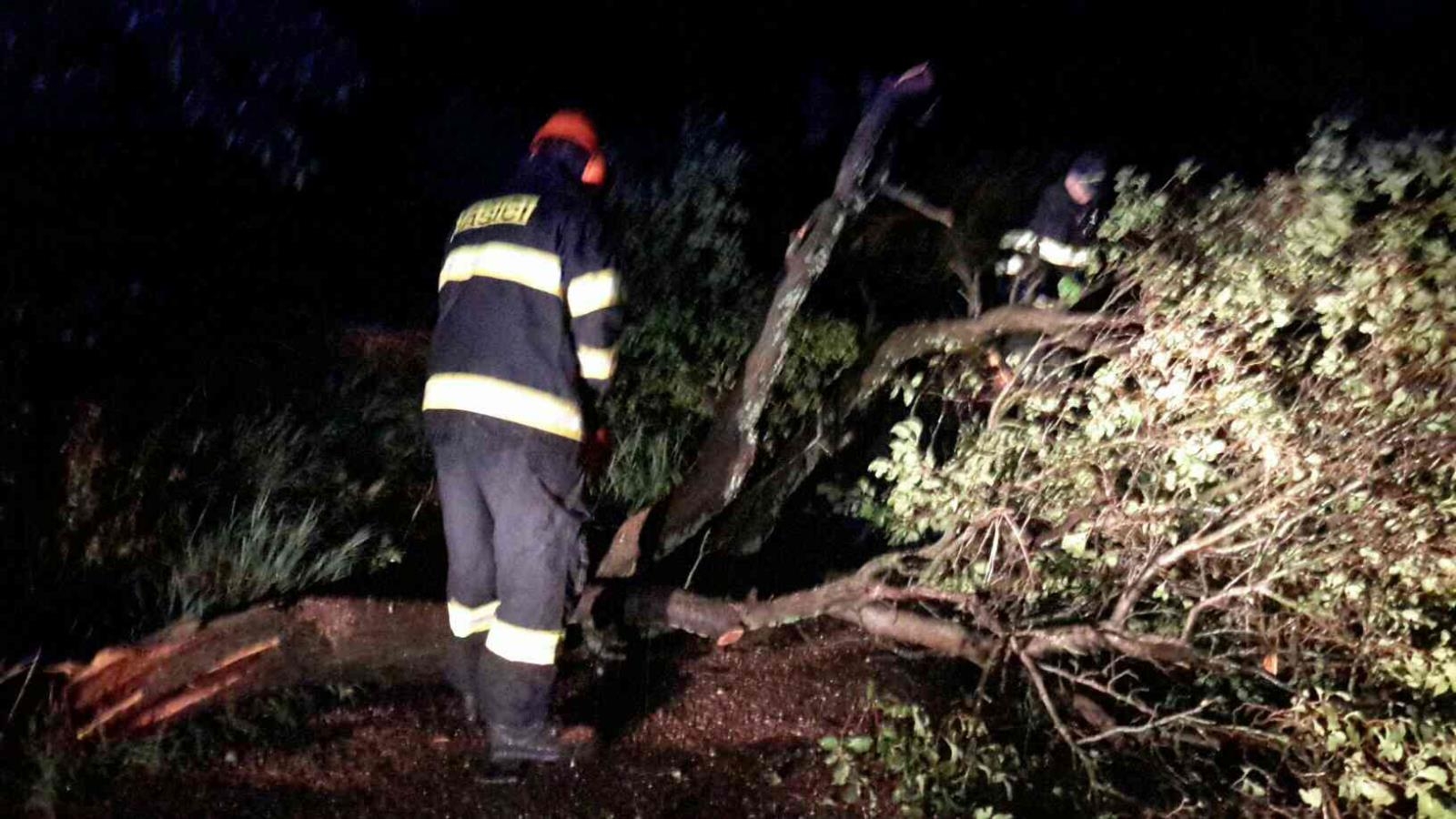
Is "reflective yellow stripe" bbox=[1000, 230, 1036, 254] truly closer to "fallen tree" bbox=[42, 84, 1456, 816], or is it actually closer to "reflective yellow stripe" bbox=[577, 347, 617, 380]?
"fallen tree" bbox=[42, 84, 1456, 816]

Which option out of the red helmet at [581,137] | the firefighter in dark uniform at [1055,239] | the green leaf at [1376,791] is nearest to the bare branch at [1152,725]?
the green leaf at [1376,791]

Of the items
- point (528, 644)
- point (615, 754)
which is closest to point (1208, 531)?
point (615, 754)

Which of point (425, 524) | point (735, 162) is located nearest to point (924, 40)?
point (735, 162)

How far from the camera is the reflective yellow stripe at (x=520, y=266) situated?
2.79 metres

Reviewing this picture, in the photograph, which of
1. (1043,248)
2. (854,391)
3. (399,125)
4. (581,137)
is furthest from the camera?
(399,125)

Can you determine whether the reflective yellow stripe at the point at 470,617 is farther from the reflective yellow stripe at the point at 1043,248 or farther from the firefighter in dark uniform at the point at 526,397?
the reflective yellow stripe at the point at 1043,248

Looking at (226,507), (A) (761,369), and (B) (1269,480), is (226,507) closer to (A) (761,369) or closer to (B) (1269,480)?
(A) (761,369)

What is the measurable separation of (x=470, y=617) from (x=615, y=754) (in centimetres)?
57

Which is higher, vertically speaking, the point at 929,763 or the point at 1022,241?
the point at 1022,241

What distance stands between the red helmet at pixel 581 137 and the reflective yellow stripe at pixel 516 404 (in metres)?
0.58

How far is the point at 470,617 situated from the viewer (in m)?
3.09

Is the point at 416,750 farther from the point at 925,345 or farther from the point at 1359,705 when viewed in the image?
the point at 1359,705

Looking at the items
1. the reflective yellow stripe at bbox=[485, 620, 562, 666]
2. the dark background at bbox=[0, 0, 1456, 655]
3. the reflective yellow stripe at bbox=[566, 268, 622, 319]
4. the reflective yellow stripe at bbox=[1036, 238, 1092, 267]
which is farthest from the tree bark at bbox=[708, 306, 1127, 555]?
the reflective yellow stripe at bbox=[566, 268, 622, 319]

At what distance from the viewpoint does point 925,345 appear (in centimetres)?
371
